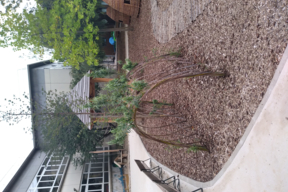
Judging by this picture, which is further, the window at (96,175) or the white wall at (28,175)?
the window at (96,175)

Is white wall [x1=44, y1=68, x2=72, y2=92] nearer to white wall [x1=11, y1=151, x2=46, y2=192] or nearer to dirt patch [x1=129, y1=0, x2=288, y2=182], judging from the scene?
white wall [x1=11, y1=151, x2=46, y2=192]

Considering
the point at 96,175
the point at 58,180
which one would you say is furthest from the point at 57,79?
the point at 96,175

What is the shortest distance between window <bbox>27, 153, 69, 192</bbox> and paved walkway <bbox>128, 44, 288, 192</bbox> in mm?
12201

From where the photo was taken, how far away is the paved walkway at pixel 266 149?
240 cm

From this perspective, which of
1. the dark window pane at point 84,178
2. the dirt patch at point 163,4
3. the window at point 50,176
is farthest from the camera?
the dark window pane at point 84,178

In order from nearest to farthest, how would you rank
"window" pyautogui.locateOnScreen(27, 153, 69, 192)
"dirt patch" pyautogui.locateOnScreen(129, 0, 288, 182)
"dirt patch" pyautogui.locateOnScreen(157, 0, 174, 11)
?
"dirt patch" pyautogui.locateOnScreen(129, 0, 288, 182) → "dirt patch" pyautogui.locateOnScreen(157, 0, 174, 11) → "window" pyautogui.locateOnScreen(27, 153, 69, 192)

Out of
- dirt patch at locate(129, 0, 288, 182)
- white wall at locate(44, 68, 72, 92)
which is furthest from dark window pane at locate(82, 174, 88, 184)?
dirt patch at locate(129, 0, 288, 182)

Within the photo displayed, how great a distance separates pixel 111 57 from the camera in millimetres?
17984

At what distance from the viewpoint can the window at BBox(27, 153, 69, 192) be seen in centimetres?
1341

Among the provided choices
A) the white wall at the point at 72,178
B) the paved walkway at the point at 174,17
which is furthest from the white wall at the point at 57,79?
the paved walkway at the point at 174,17

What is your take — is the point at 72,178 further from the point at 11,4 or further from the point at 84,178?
the point at 11,4

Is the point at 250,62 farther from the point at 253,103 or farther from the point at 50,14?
the point at 50,14

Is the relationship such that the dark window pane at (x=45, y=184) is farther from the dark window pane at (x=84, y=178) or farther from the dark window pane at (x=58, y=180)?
the dark window pane at (x=84, y=178)

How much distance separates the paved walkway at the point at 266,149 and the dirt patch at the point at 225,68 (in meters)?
0.12
